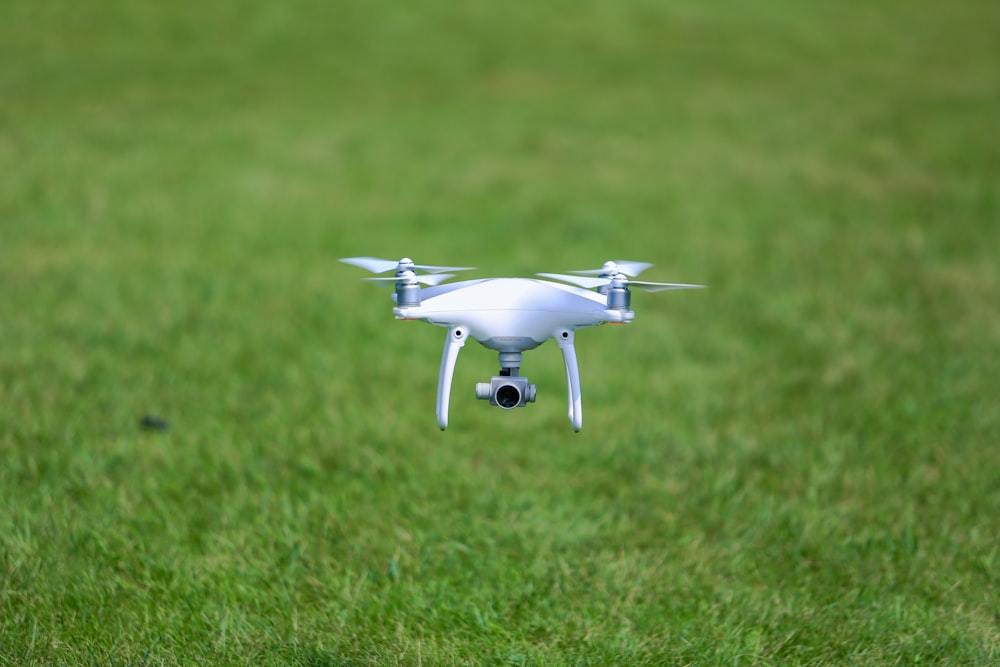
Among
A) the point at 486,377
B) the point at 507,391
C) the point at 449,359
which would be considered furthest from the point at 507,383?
the point at 486,377

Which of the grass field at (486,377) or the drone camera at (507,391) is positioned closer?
the drone camera at (507,391)

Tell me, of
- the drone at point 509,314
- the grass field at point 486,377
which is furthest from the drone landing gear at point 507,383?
the grass field at point 486,377

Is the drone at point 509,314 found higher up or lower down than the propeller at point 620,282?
lower down

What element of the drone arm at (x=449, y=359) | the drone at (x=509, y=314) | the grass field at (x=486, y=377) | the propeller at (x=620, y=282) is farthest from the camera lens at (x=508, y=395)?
the grass field at (x=486, y=377)

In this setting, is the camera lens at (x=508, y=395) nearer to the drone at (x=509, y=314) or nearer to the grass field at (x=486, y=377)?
the drone at (x=509, y=314)

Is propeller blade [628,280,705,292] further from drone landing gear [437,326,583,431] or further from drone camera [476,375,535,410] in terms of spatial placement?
drone camera [476,375,535,410]

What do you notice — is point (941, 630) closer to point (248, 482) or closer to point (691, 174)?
point (248, 482)

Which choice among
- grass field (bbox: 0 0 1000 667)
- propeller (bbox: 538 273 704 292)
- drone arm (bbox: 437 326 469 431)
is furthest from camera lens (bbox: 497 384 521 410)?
grass field (bbox: 0 0 1000 667)
